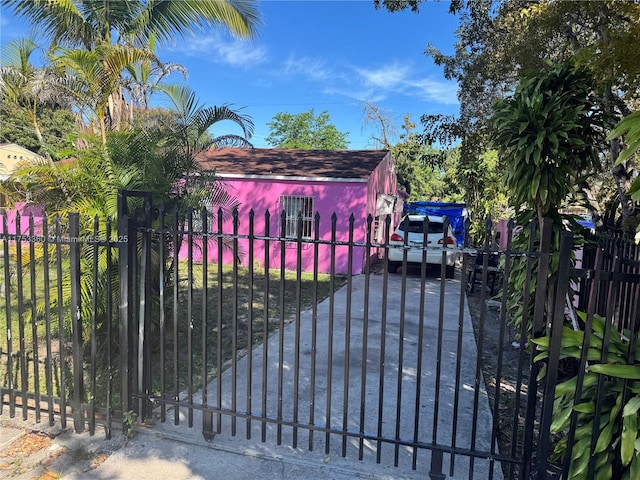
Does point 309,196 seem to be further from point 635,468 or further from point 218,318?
point 635,468

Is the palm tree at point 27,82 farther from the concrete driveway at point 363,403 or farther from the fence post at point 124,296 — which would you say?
the concrete driveway at point 363,403

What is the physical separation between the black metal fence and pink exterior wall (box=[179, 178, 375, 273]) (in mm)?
6331

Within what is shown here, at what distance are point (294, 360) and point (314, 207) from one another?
9.07 meters

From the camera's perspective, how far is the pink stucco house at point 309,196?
12508mm

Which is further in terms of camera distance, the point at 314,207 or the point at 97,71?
the point at 314,207

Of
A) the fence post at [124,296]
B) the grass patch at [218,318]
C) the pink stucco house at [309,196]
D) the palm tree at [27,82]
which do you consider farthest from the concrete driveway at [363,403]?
the pink stucco house at [309,196]

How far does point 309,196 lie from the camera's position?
12891 millimetres

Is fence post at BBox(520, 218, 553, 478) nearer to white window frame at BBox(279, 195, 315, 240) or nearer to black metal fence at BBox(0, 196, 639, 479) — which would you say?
black metal fence at BBox(0, 196, 639, 479)

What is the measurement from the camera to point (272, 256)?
1331cm

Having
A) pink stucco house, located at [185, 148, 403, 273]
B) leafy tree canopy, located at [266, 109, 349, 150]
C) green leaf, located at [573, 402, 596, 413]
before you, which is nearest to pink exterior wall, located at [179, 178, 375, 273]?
pink stucco house, located at [185, 148, 403, 273]

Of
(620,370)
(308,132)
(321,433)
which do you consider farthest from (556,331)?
(308,132)

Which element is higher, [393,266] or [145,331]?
[145,331]

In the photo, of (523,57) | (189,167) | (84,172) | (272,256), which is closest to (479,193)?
(272,256)

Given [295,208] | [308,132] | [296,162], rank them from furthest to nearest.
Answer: [308,132]
[296,162]
[295,208]
